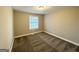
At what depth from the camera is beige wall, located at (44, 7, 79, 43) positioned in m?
2.02

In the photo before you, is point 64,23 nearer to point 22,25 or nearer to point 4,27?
point 22,25

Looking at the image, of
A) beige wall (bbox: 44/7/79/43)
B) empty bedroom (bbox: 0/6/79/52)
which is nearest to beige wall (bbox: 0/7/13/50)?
empty bedroom (bbox: 0/6/79/52)

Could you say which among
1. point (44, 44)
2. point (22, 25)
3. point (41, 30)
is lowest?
point (44, 44)

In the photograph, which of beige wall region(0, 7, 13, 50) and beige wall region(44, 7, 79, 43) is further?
beige wall region(44, 7, 79, 43)

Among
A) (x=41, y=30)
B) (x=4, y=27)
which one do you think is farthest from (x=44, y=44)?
(x=4, y=27)

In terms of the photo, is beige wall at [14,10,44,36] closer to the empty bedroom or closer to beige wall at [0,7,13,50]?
the empty bedroom

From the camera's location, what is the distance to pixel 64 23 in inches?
92.4

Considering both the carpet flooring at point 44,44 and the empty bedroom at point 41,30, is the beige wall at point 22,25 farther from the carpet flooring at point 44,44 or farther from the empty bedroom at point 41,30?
the carpet flooring at point 44,44

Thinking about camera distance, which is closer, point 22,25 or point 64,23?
point 22,25

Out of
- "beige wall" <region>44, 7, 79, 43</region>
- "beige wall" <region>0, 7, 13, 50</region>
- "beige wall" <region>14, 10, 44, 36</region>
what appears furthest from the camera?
"beige wall" <region>44, 7, 79, 43</region>

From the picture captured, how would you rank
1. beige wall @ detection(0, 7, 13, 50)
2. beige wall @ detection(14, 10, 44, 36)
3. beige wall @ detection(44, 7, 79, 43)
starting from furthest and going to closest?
1. beige wall @ detection(44, 7, 79, 43)
2. beige wall @ detection(14, 10, 44, 36)
3. beige wall @ detection(0, 7, 13, 50)

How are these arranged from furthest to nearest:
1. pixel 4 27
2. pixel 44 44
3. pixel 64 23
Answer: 1. pixel 64 23
2. pixel 44 44
3. pixel 4 27

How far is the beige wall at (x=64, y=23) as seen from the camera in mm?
2021
